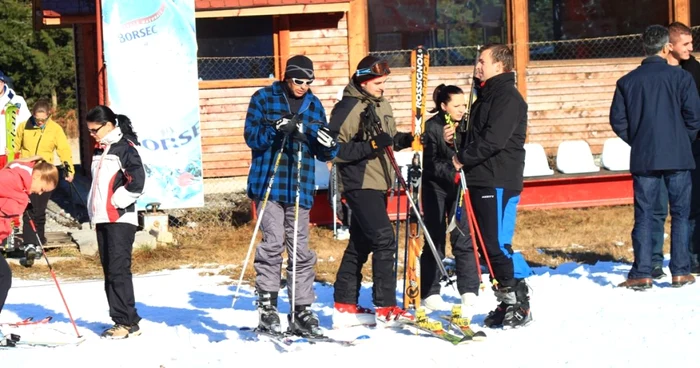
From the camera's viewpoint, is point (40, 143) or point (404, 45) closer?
point (40, 143)

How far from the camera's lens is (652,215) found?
8.70m

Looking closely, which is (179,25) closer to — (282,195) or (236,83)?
(236,83)

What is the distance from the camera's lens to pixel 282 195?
7.14m

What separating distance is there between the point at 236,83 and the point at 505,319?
28.2ft

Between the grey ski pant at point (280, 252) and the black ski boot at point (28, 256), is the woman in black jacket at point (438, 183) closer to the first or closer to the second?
the grey ski pant at point (280, 252)

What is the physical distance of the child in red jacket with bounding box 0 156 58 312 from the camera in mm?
6977

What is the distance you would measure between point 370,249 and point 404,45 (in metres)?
8.96

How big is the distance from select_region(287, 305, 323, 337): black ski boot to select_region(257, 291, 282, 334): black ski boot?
3.8 inches

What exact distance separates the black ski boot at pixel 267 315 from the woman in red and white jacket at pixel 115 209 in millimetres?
970

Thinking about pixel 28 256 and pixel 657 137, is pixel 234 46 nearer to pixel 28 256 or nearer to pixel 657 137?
pixel 28 256

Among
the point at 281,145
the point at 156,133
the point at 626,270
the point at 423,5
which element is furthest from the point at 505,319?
the point at 423,5

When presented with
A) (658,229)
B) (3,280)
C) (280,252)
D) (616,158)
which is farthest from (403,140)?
(616,158)

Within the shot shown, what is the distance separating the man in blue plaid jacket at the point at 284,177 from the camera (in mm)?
7082

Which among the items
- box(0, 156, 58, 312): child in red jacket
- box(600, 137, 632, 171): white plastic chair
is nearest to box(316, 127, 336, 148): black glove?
box(0, 156, 58, 312): child in red jacket
